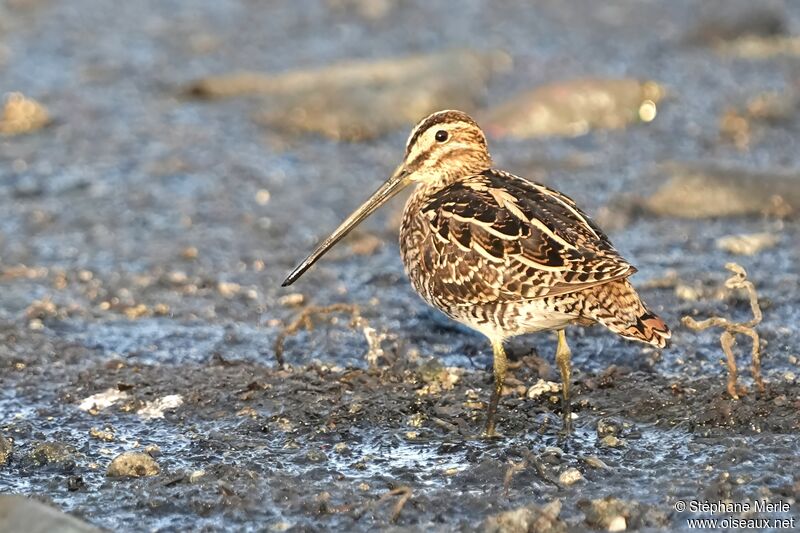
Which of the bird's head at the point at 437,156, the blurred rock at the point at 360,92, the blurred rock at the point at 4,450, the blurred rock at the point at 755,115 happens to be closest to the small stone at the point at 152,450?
the blurred rock at the point at 4,450

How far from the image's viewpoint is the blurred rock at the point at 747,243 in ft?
24.8

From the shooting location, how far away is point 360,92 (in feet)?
32.8

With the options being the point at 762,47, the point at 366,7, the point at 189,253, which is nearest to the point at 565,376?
the point at 189,253

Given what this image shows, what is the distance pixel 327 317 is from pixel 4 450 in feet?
6.64

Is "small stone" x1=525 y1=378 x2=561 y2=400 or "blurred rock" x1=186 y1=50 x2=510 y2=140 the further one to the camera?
"blurred rock" x1=186 y1=50 x2=510 y2=140

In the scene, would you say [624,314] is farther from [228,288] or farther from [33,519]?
[228,288]

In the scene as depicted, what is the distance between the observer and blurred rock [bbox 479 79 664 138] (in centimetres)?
976

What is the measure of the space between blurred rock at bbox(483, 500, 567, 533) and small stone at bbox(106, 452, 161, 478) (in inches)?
54.9

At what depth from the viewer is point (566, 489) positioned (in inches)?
191

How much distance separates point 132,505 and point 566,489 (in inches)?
62.5

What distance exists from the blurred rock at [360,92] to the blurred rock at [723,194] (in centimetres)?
232

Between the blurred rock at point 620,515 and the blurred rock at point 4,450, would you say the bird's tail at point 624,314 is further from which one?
the blurred rock at point 4,450

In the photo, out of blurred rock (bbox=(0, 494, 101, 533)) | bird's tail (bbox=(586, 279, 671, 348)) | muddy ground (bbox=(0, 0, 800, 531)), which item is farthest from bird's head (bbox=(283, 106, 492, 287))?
blurred rock (bbox=(0, 494, 101, 533))

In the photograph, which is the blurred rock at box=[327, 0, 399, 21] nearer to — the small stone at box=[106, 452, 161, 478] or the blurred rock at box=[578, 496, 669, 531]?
the small stone at box=[106, 452, 161, 478]
